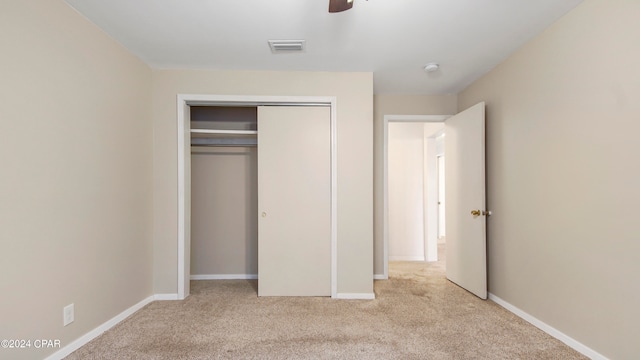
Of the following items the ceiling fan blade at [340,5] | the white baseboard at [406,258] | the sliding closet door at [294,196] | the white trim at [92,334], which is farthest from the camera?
the white baseboard at [406,258]

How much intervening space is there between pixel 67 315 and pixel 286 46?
2553 millimetres

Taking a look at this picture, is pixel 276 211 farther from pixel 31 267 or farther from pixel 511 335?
pixel 511 335

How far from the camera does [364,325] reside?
7.55ft

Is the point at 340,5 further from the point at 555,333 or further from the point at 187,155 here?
the point at 555,333

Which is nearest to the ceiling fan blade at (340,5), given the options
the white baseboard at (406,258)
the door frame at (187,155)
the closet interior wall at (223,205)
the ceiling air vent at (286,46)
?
the ceiling air vent at (286,46)

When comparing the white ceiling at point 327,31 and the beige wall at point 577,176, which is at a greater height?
the white ceiling at point 327,31

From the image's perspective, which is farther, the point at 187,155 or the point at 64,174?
the point at 187,155

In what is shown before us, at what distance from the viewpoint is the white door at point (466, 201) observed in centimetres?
288

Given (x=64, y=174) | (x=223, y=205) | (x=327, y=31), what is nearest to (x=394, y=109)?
(x=327, y=31)

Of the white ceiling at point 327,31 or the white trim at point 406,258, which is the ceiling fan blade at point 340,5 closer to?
the white ceiling at point 327,31

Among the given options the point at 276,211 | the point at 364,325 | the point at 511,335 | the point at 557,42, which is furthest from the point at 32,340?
the point at 557,42

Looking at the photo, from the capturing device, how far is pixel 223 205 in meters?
3.62

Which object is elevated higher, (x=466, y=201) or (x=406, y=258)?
(x=466, y=201)

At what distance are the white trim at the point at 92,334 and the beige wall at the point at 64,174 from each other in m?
0.04
